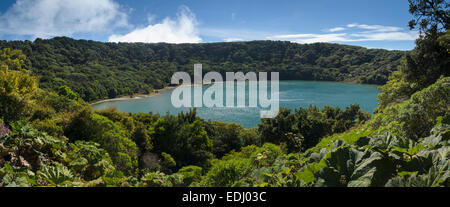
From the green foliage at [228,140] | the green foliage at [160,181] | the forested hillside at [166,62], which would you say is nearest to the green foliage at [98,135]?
the green foliage at [160,181]

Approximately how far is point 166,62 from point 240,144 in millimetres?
101364

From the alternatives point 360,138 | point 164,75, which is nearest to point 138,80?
point 164,75

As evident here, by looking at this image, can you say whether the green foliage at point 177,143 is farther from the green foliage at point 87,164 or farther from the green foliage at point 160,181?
the green foliage at point 160,181

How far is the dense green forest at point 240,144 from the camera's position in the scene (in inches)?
76.4

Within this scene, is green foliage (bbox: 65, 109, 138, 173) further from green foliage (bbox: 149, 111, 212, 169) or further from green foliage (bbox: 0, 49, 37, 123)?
green foliage (bbox: 149, 111, 212, 169)

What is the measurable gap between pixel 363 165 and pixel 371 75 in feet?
352

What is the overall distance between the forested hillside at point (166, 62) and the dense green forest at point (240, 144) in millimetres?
52222

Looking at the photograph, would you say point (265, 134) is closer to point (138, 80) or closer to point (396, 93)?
point (396, 93)

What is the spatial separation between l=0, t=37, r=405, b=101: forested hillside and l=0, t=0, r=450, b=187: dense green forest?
5222 cm

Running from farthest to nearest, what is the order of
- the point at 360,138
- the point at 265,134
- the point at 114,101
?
1. the point at 114,101
2. the point at 265,134
3. the point at 360,138

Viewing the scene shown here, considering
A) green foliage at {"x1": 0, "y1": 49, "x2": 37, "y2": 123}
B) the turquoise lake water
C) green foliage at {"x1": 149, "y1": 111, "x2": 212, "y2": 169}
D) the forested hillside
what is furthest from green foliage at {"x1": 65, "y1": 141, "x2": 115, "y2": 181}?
the forested hillside

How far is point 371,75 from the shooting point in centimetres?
9475

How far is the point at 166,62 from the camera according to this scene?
12162 cm
